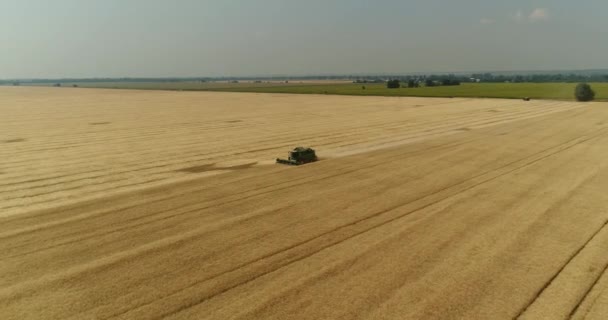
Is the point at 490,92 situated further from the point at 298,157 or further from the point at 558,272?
the point at 558,272

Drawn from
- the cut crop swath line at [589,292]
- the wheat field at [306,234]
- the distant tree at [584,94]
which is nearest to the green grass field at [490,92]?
the distant tree at [584,94]

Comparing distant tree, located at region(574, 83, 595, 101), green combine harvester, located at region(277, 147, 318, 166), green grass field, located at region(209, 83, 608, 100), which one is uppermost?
green combine harvester, located at region(277, 147, 318, 166)

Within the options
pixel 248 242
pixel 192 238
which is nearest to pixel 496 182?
pixel 248 242

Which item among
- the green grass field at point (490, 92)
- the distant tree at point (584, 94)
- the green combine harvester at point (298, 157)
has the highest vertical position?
the green combine harvester at point (298, 157)

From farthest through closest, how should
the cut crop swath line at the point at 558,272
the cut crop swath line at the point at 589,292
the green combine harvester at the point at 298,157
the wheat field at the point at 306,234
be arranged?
1. the green combine harvester at the point at 298,157
2. the wheat field at the point at 306,234
3. the cut crop swath line at the point at 558,272
4. the cut crop swath line at the point at 589,292

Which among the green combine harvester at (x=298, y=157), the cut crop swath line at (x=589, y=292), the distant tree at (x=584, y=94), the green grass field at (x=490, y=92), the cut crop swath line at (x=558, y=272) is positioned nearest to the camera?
the cut crop swath line at (x=589, y=292)

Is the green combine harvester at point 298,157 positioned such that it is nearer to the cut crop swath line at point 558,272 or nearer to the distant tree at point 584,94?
the cut crop swath line at point 558,272

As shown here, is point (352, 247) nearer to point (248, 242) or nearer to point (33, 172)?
point (248, 242)

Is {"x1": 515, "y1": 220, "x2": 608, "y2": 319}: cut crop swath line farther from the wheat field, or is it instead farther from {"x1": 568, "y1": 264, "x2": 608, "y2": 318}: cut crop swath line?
{"x1": 568, "y1": 264, "x2": 608, "y2": 318}: cut crop swath line

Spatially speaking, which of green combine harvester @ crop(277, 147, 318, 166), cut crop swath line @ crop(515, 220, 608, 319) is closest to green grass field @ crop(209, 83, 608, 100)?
green combine harvester @ crop(277, 147, 318, 166)
